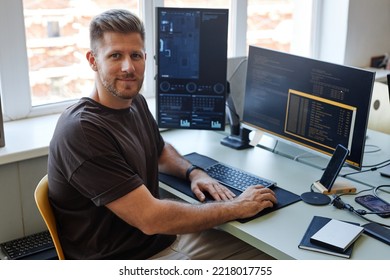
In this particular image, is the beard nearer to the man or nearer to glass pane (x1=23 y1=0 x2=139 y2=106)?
the man

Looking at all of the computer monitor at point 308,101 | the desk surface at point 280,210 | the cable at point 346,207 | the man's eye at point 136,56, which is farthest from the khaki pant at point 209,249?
the man's eye at point 136,56

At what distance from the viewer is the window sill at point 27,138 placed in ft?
7.12

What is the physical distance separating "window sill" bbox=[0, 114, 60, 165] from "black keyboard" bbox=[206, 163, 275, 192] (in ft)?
2.24

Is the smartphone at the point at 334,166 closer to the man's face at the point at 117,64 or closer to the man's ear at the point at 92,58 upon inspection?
the man's face at the point at 117,64

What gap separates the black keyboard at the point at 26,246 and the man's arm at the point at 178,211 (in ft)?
1.89

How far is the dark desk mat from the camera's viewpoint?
1886 millimetres

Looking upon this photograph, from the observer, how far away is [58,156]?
172 cm

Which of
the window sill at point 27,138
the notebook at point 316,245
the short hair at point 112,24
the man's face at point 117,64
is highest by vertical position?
the short hair at point 112,24

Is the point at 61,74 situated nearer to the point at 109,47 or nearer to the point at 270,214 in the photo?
the point at 109,47

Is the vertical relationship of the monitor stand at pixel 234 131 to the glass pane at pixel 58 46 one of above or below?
below

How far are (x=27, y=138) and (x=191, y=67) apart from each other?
749 mm

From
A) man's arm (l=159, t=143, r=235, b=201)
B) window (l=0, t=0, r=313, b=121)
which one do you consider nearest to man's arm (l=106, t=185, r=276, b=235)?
man's arm (l=159, t=143, r=235, b=201)
